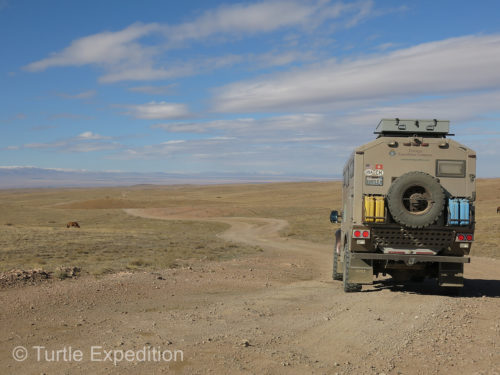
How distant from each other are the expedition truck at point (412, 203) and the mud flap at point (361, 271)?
0.08 feet

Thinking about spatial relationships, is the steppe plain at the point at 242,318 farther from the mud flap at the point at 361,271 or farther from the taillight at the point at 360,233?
the taillight at the point at 360,233

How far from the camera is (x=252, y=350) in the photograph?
286 inches

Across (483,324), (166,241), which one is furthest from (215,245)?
(483,324)

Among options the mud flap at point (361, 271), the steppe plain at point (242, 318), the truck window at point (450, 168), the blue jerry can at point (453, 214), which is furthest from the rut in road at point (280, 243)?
the truck window at point (450, 168)

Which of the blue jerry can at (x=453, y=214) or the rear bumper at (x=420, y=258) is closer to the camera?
the blue jerry can at (x=453, y=214)

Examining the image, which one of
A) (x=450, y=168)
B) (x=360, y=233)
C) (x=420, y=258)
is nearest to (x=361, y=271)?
(x=360, y=233)

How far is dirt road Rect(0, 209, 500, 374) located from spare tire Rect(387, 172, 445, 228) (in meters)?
1.94

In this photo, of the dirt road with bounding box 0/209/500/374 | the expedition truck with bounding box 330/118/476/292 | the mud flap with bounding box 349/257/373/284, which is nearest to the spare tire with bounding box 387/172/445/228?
the expedition truck with bounding box 330/118/476/292

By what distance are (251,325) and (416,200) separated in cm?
497

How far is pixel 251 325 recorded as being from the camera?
29.3 ft

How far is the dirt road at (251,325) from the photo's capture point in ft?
22.0

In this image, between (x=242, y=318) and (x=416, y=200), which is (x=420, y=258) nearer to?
Answer: (x=416, y=200)

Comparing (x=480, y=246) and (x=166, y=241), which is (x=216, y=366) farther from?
(x=480, y=246)

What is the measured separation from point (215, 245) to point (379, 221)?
16413 millimetres
